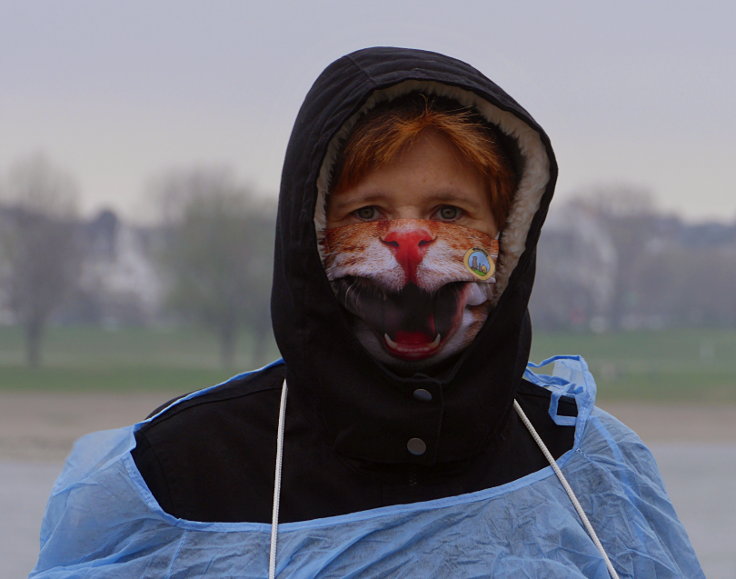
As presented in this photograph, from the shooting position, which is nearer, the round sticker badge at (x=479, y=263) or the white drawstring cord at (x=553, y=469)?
the white drawstring cord at (x=553, y=469)

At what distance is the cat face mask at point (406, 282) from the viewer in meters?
1.89

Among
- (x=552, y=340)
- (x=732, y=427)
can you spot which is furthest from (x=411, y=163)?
(x=552, y=340)

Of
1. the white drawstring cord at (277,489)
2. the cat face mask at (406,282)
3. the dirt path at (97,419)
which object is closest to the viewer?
the white drawstring cord at (277,489)

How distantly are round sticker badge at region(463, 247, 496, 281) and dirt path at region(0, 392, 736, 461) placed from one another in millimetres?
16473

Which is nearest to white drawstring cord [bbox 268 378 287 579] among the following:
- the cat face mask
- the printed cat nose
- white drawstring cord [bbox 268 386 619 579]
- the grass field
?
white drawstring cord [bbox 268 386 619 579]

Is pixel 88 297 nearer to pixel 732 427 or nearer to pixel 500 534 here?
pixel 732 427

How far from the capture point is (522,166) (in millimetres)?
2000

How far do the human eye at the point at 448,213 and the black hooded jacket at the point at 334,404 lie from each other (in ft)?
0.53

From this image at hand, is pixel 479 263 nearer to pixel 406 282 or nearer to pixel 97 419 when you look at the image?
pixel 406 282

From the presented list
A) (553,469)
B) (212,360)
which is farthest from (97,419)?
(553,469)

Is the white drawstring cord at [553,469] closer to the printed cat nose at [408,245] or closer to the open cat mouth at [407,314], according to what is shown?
the open cat mouth at [407,314]

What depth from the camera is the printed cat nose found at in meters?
1.88

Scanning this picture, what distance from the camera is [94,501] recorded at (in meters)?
1.84

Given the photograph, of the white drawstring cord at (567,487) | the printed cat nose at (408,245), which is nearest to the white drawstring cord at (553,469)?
the white drawstring cord at (567,487)
